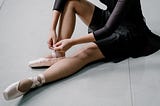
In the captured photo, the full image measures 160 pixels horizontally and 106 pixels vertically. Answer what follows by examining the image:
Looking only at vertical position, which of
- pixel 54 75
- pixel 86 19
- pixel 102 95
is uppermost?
pixel 86 19

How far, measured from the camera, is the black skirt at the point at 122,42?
2066 millimetres

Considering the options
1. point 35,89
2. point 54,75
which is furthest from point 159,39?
point 35,89

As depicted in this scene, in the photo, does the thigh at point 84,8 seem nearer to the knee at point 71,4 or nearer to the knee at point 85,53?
the knee at point 71,4

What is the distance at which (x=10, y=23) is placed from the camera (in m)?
2.86

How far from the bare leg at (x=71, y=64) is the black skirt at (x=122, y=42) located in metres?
0.05

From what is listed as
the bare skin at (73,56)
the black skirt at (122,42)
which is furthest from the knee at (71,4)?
the black skirt at (122,42)

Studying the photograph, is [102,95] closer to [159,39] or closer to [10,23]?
[159,39]

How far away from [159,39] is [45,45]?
899 mm

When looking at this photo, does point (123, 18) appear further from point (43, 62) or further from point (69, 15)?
point (43, 62)

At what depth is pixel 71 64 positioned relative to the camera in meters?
2.01

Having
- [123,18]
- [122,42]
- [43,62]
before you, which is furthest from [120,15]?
[43,62]

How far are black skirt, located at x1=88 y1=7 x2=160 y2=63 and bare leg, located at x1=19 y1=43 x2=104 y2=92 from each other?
0.05 meters

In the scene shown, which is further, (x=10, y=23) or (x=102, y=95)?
(x=10, y=23)

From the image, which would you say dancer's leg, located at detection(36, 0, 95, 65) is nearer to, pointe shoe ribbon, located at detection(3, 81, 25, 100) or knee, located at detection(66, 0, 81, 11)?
knee, located at detection(66, 0, 81, 11)
